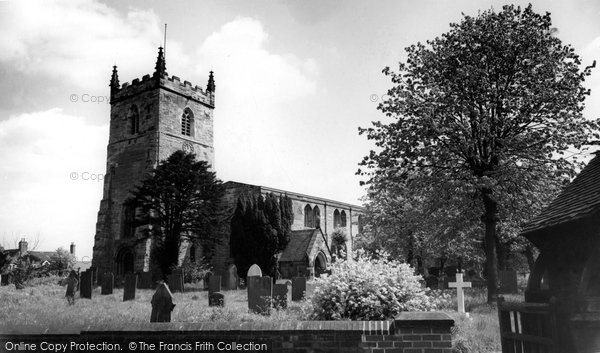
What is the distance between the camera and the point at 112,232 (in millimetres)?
35156

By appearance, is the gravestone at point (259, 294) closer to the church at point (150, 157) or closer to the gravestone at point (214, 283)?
the gravestone at point (214, 283)

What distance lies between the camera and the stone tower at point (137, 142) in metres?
34.4

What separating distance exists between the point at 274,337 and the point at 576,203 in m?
4.77

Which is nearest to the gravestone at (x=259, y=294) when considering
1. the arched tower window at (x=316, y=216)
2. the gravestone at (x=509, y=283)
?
the gravestone at (x=509, y=283)

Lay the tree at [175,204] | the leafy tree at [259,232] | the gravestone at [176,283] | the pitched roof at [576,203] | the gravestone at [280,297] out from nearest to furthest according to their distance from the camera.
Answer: the pitched roof at [576,203] → the gravestone at [280,297] → the gravestone at [176,283] → the tree at [175,204] → the leafy tree at [259,232]

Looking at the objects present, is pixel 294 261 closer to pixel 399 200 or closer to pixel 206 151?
pixel 399 200

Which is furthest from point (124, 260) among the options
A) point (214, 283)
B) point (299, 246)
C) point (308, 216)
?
point (214, 283)

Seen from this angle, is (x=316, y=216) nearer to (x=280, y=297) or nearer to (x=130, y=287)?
(x=130, y=287)

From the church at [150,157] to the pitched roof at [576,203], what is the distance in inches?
→ 1014

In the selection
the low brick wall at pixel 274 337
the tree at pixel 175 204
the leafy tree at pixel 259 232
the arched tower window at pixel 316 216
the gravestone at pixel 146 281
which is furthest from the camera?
the arched tower window at pixel 316 216

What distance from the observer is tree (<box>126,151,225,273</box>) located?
3025 centimetres

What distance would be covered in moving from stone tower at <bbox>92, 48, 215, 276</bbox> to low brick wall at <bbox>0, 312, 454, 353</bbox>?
2723 centimetres

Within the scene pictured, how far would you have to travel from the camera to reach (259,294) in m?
13.9

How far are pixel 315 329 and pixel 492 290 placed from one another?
1185 centimetres
